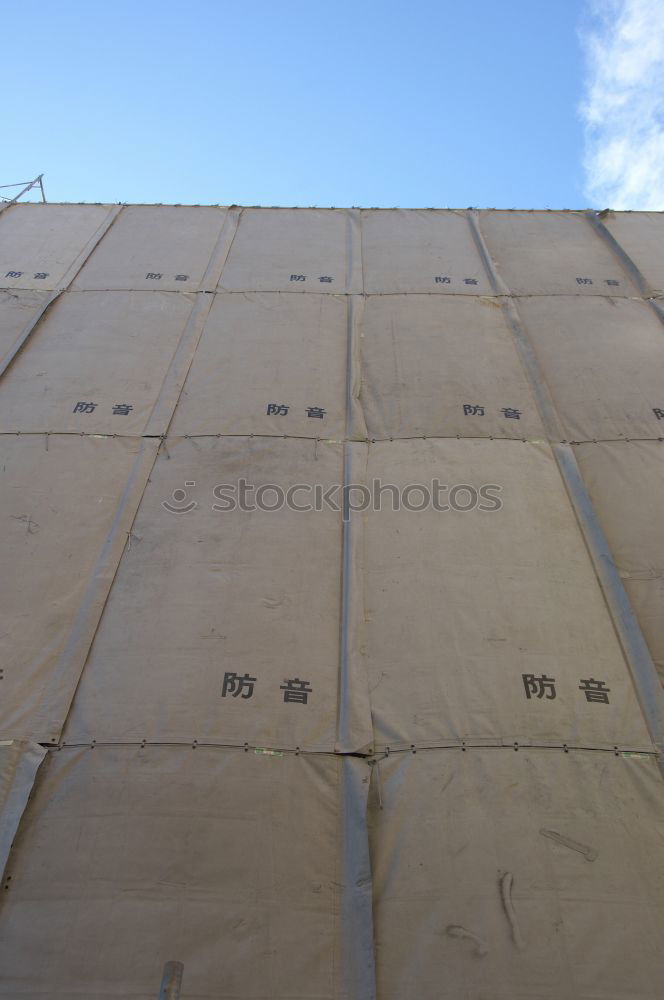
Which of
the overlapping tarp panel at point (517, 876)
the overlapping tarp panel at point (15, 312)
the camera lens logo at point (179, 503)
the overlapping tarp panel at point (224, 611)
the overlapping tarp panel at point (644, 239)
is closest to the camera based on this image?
the overlapping tarp panel at point (517, 876)

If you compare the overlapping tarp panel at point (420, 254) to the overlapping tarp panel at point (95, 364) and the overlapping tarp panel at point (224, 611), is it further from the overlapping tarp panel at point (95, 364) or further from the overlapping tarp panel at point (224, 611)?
the overlapping tarp panel at point (224, 611)

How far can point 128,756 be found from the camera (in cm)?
282

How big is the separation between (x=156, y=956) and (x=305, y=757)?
988mm

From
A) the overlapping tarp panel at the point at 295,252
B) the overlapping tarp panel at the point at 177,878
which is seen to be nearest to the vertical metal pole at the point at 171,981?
the overlapping tarp panel at the point at 177,878

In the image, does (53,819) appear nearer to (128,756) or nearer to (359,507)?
(128,756)

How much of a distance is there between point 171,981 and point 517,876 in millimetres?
1498

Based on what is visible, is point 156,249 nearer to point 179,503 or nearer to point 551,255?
point 179,503

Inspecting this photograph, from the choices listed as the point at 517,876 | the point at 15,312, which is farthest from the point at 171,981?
the point at 15,312

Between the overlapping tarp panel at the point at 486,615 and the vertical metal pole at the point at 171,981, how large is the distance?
1.30 m

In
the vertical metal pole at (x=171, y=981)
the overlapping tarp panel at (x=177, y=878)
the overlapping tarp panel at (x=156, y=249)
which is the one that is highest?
the overlapping tarp panel at (x=156, y=249)

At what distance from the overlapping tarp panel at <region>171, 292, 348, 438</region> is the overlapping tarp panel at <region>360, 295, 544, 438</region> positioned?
0.31m

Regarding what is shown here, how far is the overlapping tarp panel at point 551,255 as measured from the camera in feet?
19.7

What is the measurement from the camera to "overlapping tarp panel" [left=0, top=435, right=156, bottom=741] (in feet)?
10.1

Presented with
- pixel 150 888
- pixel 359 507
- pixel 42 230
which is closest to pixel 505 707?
pixel 359 507
